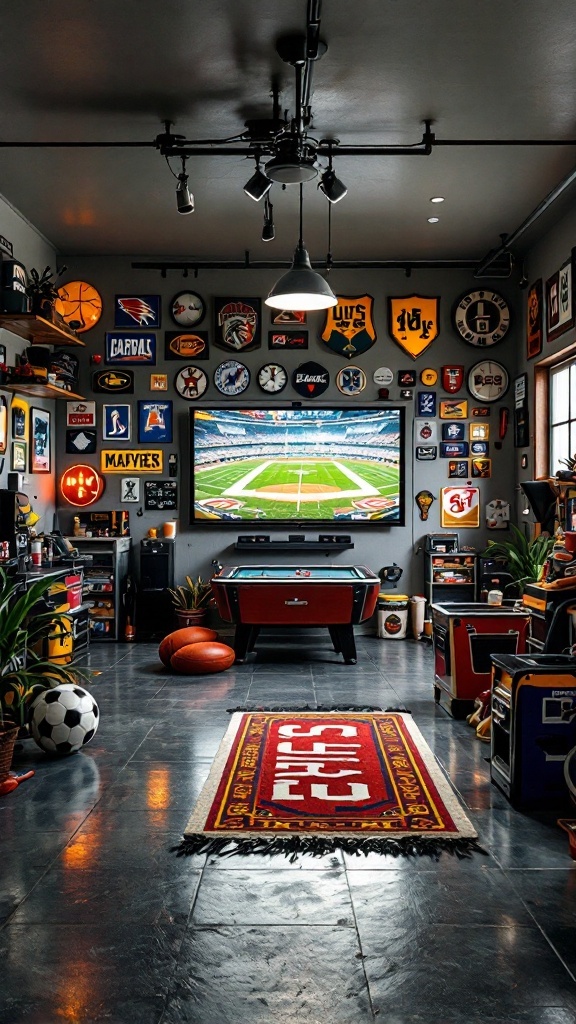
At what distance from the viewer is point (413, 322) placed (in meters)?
8.10

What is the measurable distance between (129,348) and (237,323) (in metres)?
1.15

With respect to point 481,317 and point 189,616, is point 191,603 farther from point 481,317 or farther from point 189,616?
point 481,317

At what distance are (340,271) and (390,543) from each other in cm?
290

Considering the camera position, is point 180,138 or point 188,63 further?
point 180,138

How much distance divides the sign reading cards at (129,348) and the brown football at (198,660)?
130 inches

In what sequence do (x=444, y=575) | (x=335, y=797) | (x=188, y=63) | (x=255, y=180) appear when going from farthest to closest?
(x=444, y=575), (x=255, y=180), (x=188, y=63), (x=335, y=797)

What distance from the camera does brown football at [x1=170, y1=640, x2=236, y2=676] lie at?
6.21 meters

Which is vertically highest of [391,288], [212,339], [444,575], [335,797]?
[391,288]

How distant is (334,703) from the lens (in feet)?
17.3

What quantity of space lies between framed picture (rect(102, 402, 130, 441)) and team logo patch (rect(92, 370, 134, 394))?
0.54ft

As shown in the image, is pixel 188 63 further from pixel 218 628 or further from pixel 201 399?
pixel 218 628

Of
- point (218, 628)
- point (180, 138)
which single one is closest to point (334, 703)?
point (218, 628)

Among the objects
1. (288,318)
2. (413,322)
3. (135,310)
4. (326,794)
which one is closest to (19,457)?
(135,310)

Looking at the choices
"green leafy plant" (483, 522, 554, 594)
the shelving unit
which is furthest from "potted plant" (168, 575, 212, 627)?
"green leafy plant" (483, 522, 554, 594)
